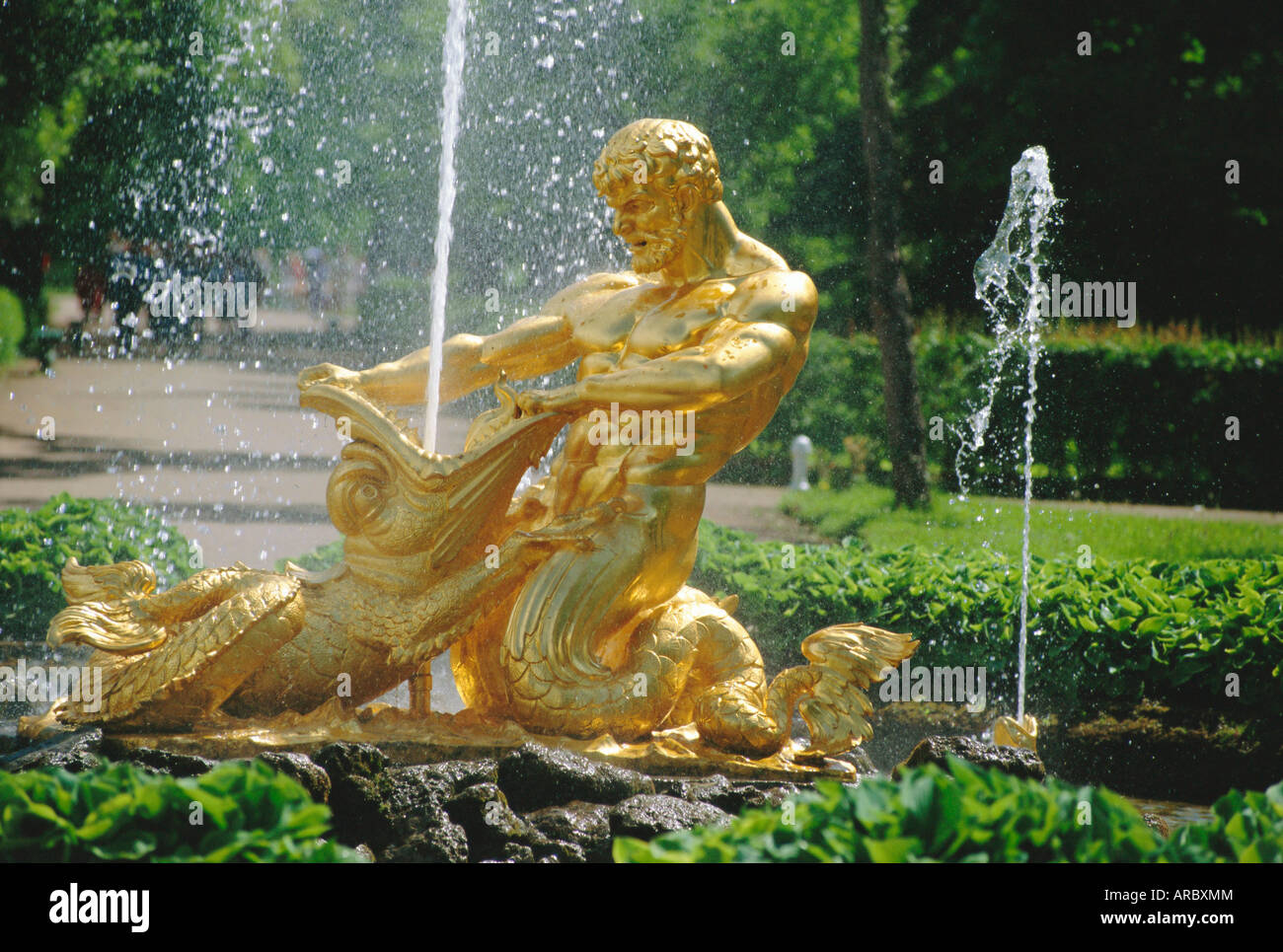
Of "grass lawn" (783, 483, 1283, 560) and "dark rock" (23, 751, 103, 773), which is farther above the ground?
"dark rock" (23, 751, 103, 773)

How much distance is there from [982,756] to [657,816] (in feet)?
3.34

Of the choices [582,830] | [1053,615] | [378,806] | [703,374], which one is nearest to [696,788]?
[582,830]

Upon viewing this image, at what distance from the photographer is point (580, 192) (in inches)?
454

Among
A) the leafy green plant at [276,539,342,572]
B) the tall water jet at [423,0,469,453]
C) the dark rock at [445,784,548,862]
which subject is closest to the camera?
the dark rock at [445,784,548,862]

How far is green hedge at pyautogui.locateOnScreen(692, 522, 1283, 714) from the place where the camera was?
5.83 m

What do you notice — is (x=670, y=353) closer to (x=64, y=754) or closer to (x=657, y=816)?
(x=657, y=816)

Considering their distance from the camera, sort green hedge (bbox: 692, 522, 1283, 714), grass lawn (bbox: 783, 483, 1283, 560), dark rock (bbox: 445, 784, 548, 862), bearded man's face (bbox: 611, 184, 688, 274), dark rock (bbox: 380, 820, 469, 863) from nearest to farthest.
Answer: dark rock (bbox: 380, 820, 469, 863) < dark rock (bbox: 445, 784, 548, 862) < bearded man's face (bbox: 611, 184, 688, 274) < green hedge (bbox: 692, 522, 1283, 714) < grass lawn (bbox: 783, 483, 1283, 560)

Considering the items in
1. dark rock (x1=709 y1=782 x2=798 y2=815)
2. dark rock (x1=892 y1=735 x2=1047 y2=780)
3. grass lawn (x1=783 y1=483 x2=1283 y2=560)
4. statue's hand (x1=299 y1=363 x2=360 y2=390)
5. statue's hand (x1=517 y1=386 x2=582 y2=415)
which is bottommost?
grass lawn (x1=783 y1=483 x2=1283 y2=560)

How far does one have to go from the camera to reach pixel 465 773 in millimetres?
3607

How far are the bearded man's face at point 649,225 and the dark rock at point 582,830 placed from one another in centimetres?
166

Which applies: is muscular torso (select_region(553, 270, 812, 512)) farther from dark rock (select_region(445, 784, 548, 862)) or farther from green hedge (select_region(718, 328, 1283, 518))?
green hedge (select_region(718, 328, 1283, 518))

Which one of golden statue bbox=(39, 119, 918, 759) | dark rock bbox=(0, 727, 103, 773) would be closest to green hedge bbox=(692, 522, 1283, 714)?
golden statue bbox=(39, 119, 918, 759)

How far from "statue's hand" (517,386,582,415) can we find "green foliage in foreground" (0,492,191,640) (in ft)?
11.9
